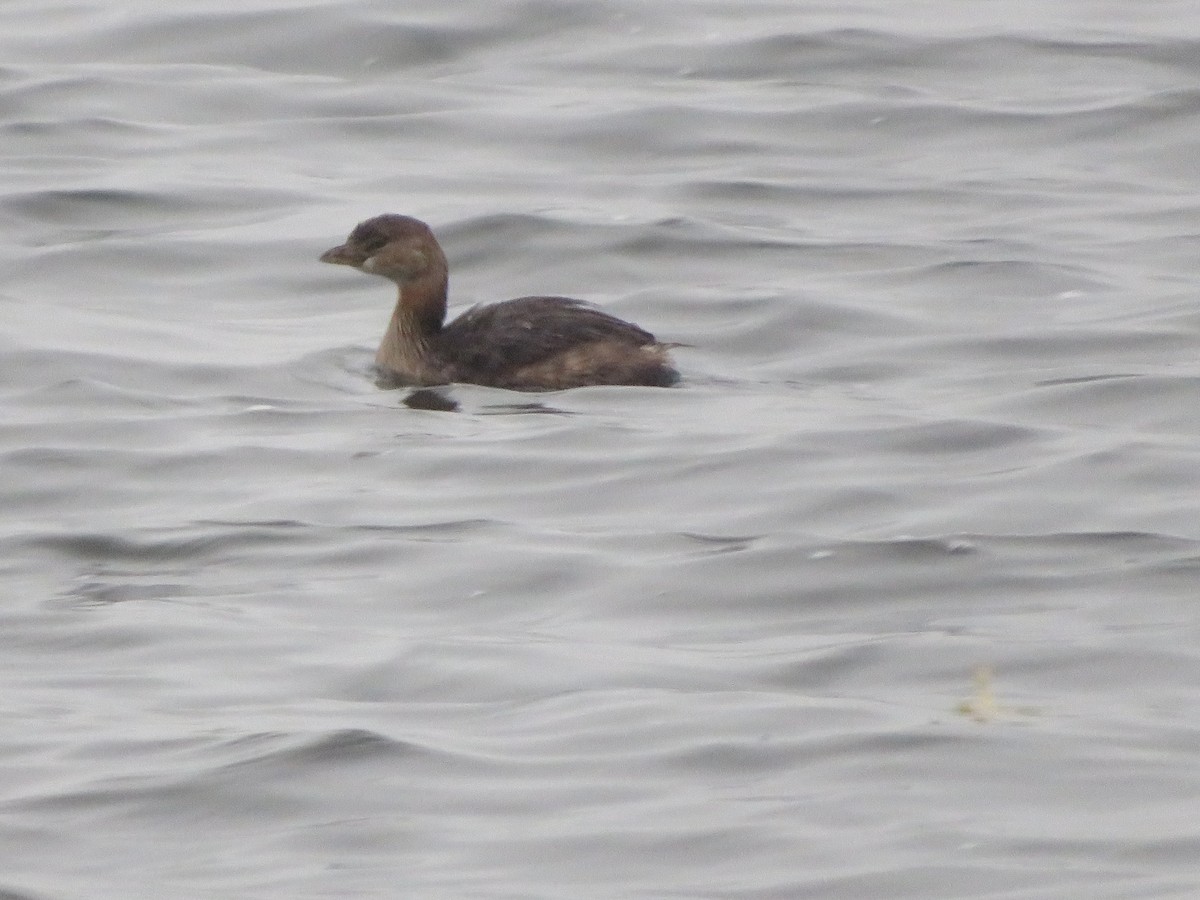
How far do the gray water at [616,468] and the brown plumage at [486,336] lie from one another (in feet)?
0.46

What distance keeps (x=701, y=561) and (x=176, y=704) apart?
5.97ft

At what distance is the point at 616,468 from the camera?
386 inches

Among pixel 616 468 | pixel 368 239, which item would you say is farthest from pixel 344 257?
pixel 616 468

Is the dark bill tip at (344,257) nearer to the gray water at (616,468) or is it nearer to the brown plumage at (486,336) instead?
the brown plumage at (486,336)

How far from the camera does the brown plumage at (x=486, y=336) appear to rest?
11016 millimetres

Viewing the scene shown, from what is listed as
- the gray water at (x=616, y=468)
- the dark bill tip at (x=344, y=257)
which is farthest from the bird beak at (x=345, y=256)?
the gray water at (x=616, y=468)

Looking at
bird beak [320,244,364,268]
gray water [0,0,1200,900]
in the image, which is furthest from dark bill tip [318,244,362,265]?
gray water [0,0,1200,900]

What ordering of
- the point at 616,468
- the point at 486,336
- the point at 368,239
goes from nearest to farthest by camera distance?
the point at 616,468 → the point at 486,336 → the point at 368,239

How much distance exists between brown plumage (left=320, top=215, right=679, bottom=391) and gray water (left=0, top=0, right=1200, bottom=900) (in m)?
0.14

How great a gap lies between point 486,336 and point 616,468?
169 centimetres

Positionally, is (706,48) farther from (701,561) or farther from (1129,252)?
(701,561)

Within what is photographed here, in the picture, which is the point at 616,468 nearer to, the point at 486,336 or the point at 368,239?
the point at 486,336

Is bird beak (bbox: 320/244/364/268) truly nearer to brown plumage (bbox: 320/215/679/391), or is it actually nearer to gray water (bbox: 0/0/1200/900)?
brown plumage (bbox: 320/215/679/391)

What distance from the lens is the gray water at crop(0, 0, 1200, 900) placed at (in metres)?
6.30
